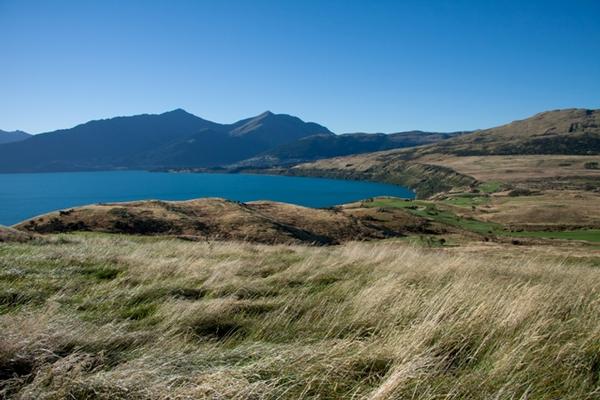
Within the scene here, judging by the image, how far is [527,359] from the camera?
3.86 m

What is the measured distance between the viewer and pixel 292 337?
4773mm

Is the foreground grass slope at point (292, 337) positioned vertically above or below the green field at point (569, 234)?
above

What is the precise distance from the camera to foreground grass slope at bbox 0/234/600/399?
10.8 ft

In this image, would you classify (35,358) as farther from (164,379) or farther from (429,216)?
(429,216)

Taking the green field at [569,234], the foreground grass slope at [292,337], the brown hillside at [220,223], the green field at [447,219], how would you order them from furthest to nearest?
1. the green field at [447,219]
2. the green field at [569,234]
3. the brown hillside at [220,223]
4. the foreground grass slope at [292,337]

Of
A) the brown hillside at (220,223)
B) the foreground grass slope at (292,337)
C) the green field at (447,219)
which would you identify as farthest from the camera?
the green field at (447,219)

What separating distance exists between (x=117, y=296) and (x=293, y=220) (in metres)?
51.2

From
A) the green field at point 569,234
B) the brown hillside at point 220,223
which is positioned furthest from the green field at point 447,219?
the brown hillside at point 220,223

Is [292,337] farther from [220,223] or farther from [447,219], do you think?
[447,219]

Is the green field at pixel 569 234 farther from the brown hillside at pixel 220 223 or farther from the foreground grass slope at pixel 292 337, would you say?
the foreground grass slope at pixel 292 337

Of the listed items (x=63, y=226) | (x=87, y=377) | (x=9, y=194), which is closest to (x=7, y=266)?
(x=87, y=377)

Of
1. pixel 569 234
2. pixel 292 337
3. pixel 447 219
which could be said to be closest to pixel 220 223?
pixel 292 337

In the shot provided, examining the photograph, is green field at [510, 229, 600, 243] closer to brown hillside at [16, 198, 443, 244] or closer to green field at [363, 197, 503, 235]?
green field at [363, 197, 503, 235]

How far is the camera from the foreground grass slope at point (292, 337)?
3.29 m
